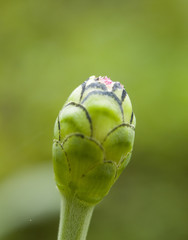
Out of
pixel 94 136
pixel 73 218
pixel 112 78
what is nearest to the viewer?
pixel 94 136

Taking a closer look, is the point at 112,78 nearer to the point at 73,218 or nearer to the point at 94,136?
the point at 73,218

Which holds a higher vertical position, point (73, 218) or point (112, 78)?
point (112, 78)

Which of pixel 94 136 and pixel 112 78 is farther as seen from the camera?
pixel 112 78

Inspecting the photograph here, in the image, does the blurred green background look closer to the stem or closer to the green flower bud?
the stem

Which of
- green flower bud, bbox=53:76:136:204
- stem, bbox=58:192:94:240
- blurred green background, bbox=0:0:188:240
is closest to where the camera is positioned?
green flower bud, bbox=53:76:136:204

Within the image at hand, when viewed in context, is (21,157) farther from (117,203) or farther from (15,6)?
(15,6)

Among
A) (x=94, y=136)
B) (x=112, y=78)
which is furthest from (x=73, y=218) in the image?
(x=112, y=78)

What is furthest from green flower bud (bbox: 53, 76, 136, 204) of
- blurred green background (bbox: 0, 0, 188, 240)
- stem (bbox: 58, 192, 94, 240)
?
blurred green background (bbox: 0, 0, 188, 240)
